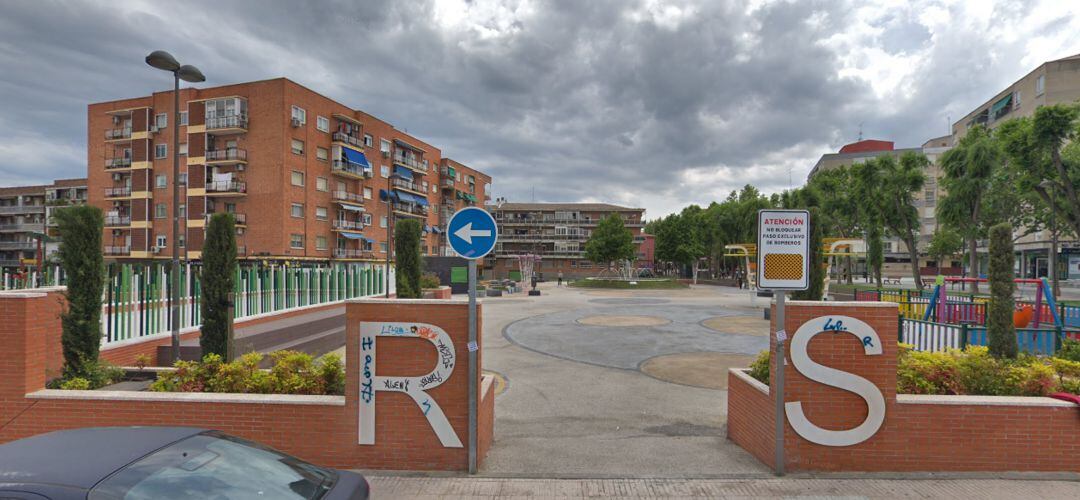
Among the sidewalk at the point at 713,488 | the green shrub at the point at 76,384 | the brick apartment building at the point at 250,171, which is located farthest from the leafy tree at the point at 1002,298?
the brick apartment building at the point at 250,171

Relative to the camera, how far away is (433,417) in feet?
16.3

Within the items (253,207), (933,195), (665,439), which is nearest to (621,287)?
(253,207)

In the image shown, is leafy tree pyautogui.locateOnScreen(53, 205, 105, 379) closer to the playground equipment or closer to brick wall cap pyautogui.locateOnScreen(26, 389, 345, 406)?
brick wall cap pyautogui.locateOnScreen(26, 389, 345, 406)

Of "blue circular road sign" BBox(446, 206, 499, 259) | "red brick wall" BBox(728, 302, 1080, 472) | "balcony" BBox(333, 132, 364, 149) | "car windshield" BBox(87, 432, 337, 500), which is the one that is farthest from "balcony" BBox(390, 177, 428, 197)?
"car windshield" BBox(87, 432, 337, 500)

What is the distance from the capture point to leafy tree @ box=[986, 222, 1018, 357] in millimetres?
6477

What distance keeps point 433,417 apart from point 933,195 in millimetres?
90118

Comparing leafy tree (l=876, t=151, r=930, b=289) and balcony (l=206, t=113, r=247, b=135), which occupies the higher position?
balcony (l=206, t=113, r=247, b=135)

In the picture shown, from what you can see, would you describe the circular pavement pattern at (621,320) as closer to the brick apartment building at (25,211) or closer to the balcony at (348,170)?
the balcony at (348,170)

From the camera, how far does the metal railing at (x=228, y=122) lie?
38.2 meters

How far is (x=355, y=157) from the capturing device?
45219 mm

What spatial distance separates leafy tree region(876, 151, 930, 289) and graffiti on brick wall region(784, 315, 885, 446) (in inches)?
1249

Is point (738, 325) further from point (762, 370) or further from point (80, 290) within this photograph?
point (80, 290)

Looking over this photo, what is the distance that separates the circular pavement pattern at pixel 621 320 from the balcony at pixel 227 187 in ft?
109

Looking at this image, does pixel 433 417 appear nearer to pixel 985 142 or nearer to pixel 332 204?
pixel 985 142
